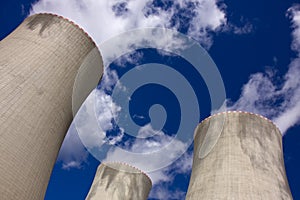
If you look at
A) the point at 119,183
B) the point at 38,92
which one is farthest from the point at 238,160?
the point at 119,183

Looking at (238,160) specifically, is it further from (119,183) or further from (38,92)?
(119,183)

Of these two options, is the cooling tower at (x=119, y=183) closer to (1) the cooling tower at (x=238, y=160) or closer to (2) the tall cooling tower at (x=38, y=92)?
(1) the cooling tower at (x=238, y=160)

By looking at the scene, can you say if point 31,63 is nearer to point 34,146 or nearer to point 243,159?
point 34,146

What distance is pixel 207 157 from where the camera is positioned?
31.7 ft

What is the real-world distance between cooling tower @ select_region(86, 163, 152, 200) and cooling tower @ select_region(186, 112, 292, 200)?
434 cm

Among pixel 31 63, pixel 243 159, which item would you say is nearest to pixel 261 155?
pixel 243 159

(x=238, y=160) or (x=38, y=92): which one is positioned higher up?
(x=38, y=92)

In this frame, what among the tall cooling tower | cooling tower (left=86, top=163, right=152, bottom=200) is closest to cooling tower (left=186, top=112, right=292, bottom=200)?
the tall cooling tower

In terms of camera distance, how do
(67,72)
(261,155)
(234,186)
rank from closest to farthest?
(67,72)
(234,186)
(261,155)

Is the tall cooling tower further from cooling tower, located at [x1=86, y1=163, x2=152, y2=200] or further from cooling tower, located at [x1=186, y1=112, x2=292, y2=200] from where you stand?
cooling tower, located at [x1=86, y1=163, x2=152, y2=200]

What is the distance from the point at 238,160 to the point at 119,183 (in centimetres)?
628

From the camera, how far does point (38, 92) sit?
7133mm

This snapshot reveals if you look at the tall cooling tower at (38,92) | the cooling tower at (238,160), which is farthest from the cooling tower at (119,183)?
the tall cooling tower at (38,92)

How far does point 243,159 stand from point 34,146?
513 cm
